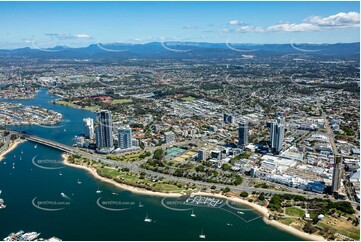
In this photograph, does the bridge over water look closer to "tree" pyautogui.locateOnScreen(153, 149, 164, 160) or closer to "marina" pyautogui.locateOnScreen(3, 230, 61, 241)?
"tree" pyautogui.locateOnScreen(153, 149, 164, 160)

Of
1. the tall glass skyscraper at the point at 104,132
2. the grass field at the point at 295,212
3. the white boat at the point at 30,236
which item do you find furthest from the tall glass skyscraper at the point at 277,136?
the white boat at the point at 30,236

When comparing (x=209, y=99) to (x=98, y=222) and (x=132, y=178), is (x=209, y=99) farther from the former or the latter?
(x=98, y=222)

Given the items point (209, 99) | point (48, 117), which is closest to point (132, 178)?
point (48, 117)

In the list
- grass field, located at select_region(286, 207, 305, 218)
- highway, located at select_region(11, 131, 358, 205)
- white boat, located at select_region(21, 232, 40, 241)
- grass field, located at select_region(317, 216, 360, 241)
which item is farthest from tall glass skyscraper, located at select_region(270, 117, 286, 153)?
white boat, located at select_region(21, 232, 40, 241)

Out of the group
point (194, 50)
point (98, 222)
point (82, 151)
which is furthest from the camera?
point (194, 50)

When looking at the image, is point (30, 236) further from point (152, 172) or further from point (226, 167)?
point (226, 167)

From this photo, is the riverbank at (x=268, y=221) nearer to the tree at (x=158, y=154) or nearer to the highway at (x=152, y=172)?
the highway at (x=152, y=172)

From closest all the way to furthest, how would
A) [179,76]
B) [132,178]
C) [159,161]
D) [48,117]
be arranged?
[132,178] < [159,161] < [48,117] < [179,76]
